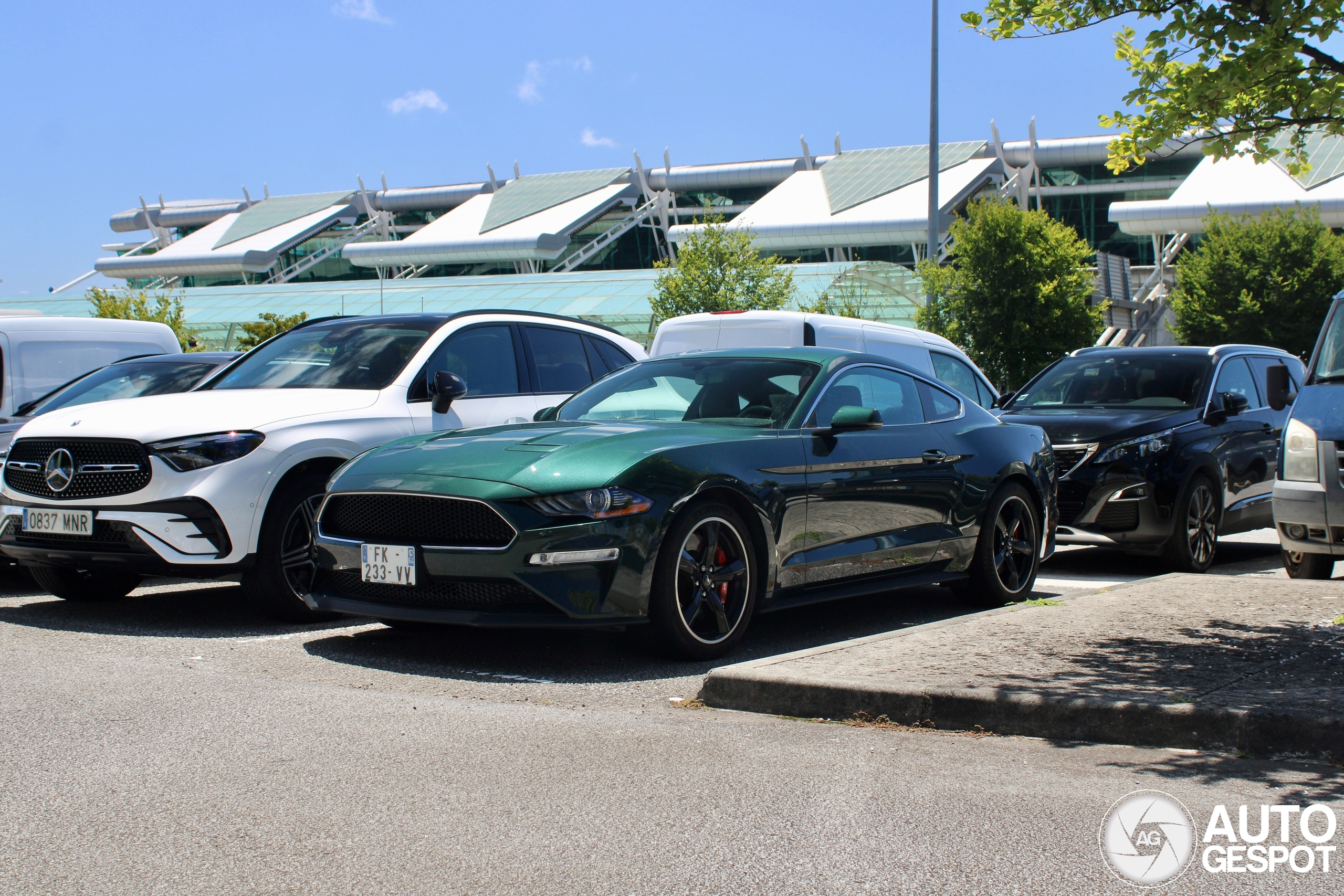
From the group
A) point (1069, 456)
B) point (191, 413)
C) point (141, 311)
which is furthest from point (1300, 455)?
point (141, 311)

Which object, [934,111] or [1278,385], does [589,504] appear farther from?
[934,111]

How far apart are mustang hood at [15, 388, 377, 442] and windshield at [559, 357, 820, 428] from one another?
133 cm

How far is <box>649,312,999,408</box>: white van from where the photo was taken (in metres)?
10.5

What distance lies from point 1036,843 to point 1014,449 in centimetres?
459

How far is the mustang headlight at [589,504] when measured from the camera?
17.3 feet

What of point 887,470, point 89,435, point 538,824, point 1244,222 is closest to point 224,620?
point 89,435

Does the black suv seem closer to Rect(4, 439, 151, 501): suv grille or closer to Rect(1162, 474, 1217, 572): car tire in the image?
Rect(1162, 474, 1217, 572): car tire

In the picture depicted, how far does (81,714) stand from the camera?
14.8ft

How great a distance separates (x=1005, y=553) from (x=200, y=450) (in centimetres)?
441

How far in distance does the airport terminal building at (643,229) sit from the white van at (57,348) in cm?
2710

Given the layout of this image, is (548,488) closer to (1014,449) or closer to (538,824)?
(538,824)

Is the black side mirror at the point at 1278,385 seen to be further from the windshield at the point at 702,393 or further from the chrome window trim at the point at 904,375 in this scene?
Answer: the windshield at the point at 702,393

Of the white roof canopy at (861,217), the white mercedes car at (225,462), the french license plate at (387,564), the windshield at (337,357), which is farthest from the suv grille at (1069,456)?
the white roof canopy at (861,217)

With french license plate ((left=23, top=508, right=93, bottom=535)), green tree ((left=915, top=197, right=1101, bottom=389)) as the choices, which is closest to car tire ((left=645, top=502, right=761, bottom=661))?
french license plate ((left=23, top=508, right=93, bottom=535))
